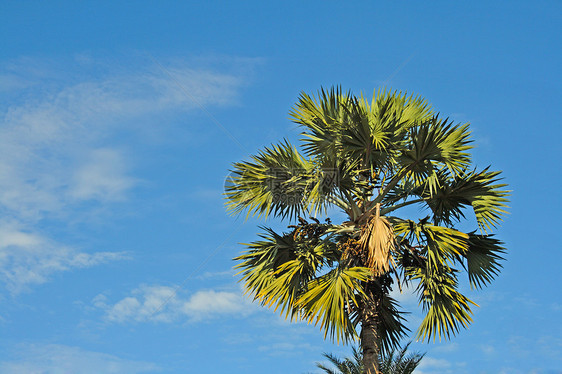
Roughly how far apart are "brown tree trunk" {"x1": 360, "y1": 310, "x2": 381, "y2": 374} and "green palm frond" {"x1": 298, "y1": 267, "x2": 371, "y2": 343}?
0.37m

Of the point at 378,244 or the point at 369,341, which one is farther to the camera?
the point at 369,341

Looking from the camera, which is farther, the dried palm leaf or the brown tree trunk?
the brown tree trunk

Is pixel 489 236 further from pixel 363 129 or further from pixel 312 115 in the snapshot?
pixel 312 115

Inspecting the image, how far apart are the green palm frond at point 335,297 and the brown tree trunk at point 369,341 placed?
37 cm

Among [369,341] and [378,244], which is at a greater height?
[378,244]

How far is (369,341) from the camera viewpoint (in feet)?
36.7

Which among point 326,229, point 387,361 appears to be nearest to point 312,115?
point 326,229

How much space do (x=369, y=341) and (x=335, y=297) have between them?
4.16 ft

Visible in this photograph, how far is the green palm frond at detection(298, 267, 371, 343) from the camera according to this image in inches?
411

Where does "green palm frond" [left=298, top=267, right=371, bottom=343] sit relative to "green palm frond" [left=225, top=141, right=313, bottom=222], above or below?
below

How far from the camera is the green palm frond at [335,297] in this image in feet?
34.3

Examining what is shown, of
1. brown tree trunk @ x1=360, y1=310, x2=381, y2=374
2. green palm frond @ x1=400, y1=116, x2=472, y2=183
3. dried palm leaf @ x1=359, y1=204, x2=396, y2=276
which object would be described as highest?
green palm frond @ x1=400, y1=116, x2=472, y2=183

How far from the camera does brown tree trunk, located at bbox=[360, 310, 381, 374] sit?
1100 centimetres

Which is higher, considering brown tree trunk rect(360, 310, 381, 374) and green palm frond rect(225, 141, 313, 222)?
green palm frond rect(225, 141, 313, 222)
